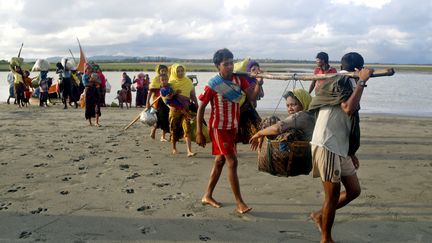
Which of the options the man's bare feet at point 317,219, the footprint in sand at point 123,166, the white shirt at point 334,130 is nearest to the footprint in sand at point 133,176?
Result: the footprint in sand at point 123,166

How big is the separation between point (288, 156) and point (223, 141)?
2.75ft

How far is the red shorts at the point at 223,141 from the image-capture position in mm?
4781

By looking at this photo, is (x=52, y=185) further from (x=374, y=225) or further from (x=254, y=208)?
(x=374, y=225)

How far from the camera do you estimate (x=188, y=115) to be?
7.89 metres

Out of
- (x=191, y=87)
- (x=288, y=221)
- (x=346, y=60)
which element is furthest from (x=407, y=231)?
(x=191, y=87)

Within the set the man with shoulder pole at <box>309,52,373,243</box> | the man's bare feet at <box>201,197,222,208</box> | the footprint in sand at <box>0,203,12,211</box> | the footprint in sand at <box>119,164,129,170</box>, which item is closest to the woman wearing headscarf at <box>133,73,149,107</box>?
the footprint in sand at <box>119,164,129,170</box>

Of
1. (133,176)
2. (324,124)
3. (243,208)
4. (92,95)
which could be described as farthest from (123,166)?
(92,95)

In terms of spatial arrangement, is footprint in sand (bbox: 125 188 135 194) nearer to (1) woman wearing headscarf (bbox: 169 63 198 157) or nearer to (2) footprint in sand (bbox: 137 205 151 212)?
(2) footprint in sand (bbox: 137 205 151 212)

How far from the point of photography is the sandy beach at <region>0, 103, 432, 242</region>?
13.8 ft

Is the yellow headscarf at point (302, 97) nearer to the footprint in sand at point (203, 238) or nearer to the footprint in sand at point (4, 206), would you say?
the footprint in sand at point (203, 238)

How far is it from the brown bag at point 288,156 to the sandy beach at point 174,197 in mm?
587

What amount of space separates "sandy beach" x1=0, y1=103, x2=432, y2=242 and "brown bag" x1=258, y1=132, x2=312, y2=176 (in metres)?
0.59

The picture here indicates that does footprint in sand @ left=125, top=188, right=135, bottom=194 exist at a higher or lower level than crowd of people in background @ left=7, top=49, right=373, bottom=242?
lower

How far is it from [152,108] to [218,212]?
4.49m
